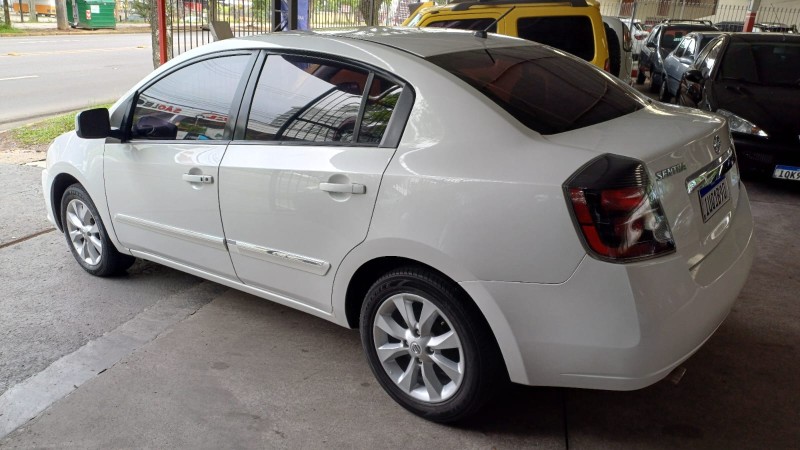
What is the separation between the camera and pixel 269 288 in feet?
11.3

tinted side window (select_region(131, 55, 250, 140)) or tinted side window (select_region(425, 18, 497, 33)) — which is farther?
tinted side window (select_region(425, 18, 497, 33))

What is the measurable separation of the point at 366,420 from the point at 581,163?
1.42m

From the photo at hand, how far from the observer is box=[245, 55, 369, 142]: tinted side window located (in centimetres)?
303

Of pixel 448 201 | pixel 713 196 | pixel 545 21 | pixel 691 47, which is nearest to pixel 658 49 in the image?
pixel 691 47

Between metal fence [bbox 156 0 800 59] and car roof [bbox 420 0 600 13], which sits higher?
car roof [bbox 420 0 600 13]

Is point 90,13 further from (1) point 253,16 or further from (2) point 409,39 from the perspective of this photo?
(2) point 409,39

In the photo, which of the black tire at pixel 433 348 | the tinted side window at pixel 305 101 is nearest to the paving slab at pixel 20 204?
the tinted side window at pixel 305 101

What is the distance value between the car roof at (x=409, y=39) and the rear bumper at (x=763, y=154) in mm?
3955

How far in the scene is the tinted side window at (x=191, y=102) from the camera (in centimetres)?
348

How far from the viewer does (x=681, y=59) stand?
39.0 feet

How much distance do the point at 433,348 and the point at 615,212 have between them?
0.95 metres

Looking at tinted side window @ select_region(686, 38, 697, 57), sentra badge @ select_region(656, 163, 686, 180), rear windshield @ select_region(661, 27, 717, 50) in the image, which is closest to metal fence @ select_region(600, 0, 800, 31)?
rear windshield @ select_region(661, 27, 717, 50)

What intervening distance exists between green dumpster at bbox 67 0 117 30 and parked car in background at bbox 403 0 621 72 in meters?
29.4

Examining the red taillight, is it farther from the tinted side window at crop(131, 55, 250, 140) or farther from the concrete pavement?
the tinted side window at crop(131, 55, 250, 140)
